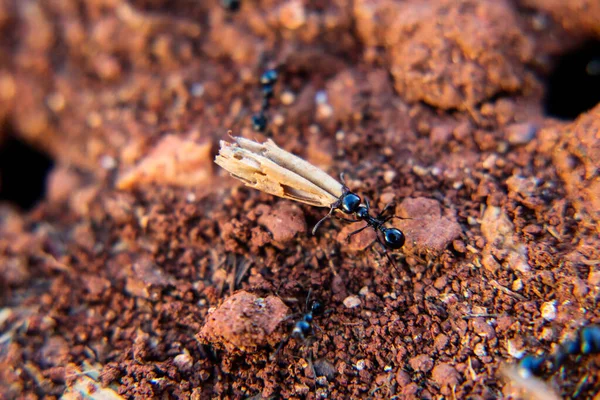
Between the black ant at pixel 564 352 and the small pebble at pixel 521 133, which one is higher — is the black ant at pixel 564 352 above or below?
below

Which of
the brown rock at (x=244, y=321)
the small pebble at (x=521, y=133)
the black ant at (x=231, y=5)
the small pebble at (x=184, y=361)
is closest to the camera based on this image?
the brown rock at (x=244, y=321)

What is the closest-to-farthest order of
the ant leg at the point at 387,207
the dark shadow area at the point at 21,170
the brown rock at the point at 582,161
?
the brown rock at the point at 582,161, the ant leg at the point at 387,207, the dark shadow area at the point at 21,170

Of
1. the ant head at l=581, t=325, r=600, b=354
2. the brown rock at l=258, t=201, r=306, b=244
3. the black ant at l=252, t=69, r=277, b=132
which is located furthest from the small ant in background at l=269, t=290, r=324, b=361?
the black ant at l=252, t=69, r=277, b=132

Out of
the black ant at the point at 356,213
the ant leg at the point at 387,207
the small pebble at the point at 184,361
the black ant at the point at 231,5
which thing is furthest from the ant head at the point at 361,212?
the black ant at the point at 231,5

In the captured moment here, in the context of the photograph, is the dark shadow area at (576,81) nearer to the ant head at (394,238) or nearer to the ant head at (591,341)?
the ant head at (394,238)

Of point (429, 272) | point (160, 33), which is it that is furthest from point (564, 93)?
point (160, 33)

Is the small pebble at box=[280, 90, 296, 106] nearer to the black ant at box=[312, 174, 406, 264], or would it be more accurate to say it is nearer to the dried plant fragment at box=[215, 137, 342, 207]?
the dried plant fragment at box=[215, 137, 342, 207]

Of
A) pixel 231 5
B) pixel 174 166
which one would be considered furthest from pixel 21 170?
pixel 231 5
